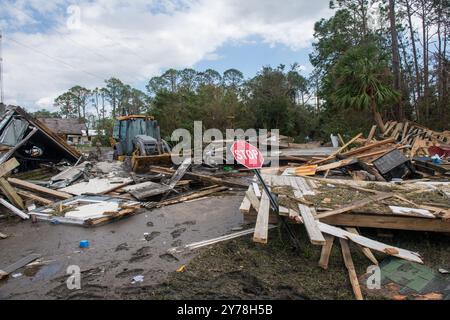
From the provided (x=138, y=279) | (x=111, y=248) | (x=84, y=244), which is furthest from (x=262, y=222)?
(x=84, y=244)

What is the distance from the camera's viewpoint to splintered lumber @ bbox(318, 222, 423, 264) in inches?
141

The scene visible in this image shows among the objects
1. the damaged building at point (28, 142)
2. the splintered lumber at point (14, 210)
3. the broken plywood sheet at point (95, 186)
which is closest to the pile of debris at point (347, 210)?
the broken plywood sheet at point (95, 186)

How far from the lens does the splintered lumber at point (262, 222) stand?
3543mm

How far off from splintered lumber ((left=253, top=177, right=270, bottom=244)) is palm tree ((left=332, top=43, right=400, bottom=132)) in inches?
600

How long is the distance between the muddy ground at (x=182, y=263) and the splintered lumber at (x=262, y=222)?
457 mm

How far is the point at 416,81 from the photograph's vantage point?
21734 millimetres

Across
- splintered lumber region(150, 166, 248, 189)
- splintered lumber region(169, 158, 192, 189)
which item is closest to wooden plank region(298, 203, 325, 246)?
splintered lumber region(150, 166, 248, 189)

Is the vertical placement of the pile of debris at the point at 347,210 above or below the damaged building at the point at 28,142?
below

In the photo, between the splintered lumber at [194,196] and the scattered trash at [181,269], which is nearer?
the scattered trash at [181,269]

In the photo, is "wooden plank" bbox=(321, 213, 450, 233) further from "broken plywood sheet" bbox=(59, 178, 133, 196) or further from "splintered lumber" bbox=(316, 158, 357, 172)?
"broken plywood sheet" bbox=(59, 178, 133, 196)

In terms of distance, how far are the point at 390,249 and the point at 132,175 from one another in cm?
791

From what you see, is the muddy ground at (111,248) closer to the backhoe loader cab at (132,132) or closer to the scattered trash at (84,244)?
the scattered trash at (84,244)
